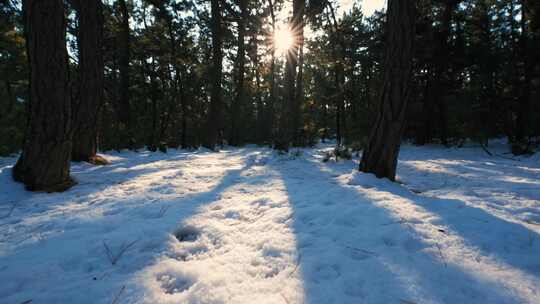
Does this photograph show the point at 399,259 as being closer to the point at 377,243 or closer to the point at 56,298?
the point at 377,243

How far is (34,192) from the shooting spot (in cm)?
314

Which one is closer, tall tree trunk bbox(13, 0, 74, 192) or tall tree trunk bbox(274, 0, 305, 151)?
tall tree trunk bbox(13, 0, 74, 192)

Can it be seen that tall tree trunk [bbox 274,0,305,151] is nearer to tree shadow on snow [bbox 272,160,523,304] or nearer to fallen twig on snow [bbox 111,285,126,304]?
tree shadow on snow [bbox 272,160,523,304]

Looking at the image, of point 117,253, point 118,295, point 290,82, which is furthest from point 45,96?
point 290,82

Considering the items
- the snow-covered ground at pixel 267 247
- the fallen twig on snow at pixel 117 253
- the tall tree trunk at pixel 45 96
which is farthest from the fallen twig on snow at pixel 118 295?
the tall tree trunk at pixel 45 96

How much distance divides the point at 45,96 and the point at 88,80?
244 centimetres

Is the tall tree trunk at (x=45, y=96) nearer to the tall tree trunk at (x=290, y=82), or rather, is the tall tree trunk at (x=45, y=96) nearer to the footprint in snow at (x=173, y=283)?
the footprint in snow at (x=173, y=283)

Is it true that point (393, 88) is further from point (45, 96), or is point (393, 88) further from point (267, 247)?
point (45, 96)

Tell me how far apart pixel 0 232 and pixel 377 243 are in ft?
9.76

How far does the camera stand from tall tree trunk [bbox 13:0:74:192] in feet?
10.4

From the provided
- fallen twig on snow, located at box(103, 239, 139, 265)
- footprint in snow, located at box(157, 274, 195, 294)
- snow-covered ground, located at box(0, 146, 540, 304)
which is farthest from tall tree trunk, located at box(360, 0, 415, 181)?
fallen twig on snow, located at box(103, 239, 139, 265)

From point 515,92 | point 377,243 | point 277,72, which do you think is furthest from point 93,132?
point 277,72

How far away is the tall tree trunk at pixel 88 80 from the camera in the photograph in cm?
512

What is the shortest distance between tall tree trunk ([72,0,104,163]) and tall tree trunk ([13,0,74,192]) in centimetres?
197
